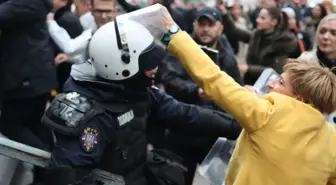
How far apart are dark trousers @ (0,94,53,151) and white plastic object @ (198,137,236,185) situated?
4.06ft

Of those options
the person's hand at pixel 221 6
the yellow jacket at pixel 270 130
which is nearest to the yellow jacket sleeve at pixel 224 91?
the yellow jacket at pixel 270 130

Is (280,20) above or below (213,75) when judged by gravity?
below

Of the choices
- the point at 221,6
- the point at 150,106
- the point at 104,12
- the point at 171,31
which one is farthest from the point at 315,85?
the point at 221,6

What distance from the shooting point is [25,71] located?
3627 mm

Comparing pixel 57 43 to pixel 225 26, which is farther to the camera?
pixel 225 26

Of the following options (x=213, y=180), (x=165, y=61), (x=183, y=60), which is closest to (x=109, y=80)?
(x=183, y=60)

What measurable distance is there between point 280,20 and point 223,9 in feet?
4.84

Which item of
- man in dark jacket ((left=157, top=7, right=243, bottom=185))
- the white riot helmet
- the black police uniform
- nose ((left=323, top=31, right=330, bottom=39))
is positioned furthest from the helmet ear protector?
nose ((left=323, top=31, right=330, bottom=39))

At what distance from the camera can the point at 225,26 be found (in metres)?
6.27

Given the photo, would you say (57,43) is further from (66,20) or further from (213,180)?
(213,180)

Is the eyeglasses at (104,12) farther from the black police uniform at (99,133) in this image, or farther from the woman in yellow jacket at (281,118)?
the woman in yellow jacket at (281,118)

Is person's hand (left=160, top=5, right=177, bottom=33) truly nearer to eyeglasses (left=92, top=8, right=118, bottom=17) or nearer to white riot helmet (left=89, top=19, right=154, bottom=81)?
white riot helmet (left=89, top=19, right=154, bottom=81)

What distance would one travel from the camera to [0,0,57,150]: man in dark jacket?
139 inches

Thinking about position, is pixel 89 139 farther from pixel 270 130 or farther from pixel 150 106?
pixel 270 130
